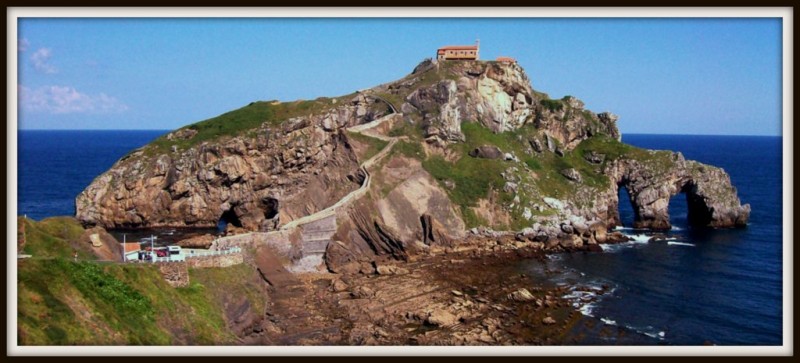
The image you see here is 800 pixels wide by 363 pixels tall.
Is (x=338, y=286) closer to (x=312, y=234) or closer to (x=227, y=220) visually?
(x=312, y=234)

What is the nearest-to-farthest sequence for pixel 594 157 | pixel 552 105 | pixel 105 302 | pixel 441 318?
pixel 105 302 < pixel 441 318 < pixel 594 157 < pixel 552 105

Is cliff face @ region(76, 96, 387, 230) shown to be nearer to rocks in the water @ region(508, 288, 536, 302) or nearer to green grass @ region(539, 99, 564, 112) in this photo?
green grass @ region(539, 99, 564, 112)

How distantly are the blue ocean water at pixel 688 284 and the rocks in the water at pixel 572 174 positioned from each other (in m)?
10.3

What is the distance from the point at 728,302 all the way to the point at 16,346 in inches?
2335

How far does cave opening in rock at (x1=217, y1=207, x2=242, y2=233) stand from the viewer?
95956 mm

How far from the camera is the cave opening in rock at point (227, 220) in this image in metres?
96.0

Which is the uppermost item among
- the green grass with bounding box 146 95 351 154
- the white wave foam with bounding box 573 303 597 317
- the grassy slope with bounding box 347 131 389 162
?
the green grass with bounding box 146 95 351 154

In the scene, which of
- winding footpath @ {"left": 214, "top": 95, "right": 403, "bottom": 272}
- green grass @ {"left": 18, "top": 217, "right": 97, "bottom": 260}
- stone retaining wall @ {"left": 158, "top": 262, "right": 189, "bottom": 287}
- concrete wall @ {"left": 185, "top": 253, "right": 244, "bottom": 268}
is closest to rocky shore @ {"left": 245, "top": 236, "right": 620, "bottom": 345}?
winding footpath @ {"left": 214, "top": 95, "right": 403, "bottom": 272}

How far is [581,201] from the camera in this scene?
314ft

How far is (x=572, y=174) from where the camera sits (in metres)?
99.8

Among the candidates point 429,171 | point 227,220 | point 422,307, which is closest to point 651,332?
point 422,307

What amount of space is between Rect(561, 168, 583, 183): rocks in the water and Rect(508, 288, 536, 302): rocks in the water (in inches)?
1609

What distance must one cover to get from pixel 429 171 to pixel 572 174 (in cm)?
2348

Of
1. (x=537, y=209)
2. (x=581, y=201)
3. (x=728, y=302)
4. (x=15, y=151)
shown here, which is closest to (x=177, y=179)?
(x=537, y=209)
